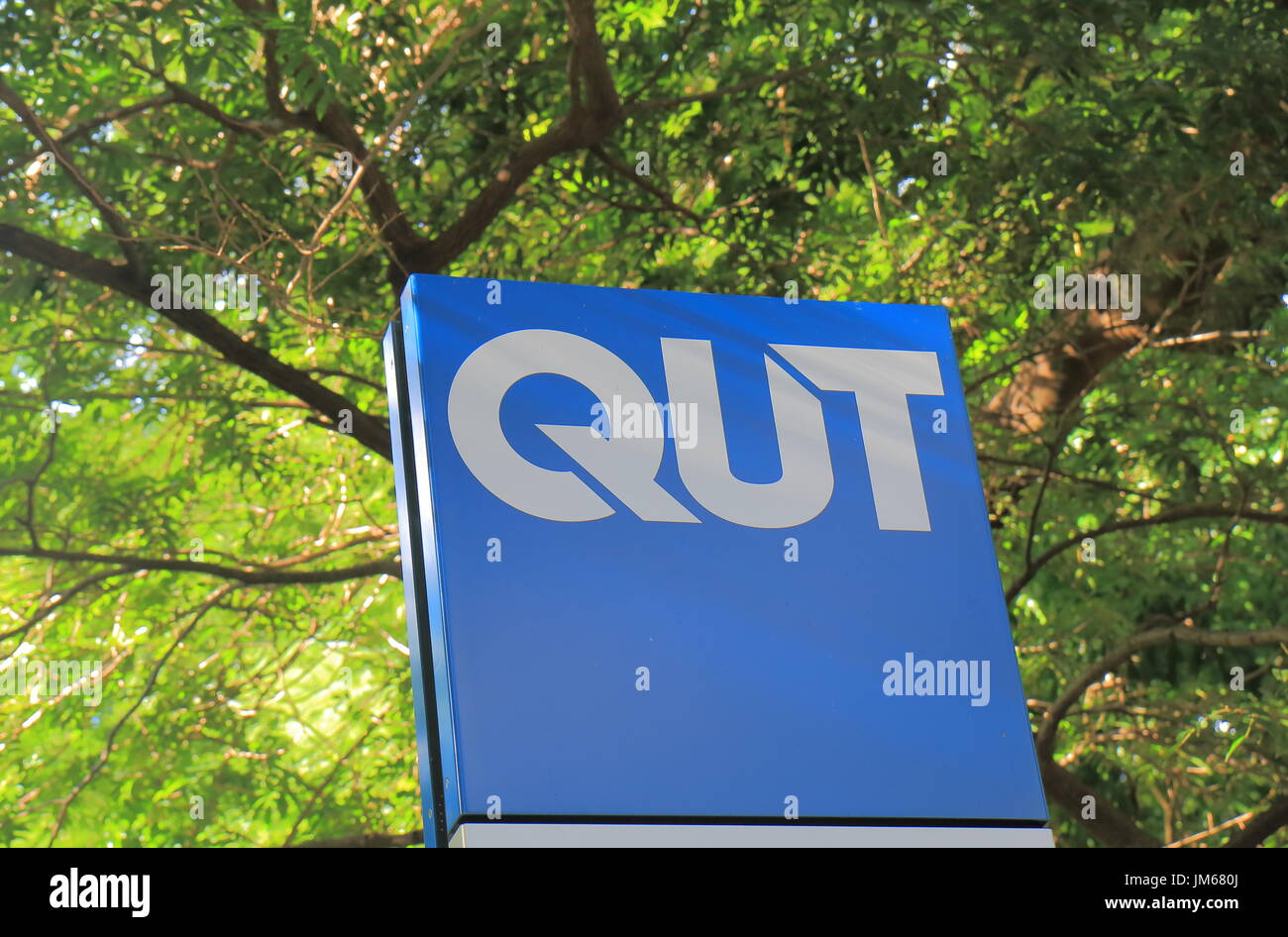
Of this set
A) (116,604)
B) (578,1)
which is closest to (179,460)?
(116,604)

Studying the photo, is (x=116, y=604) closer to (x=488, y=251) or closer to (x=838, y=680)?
(x=488, y=251)

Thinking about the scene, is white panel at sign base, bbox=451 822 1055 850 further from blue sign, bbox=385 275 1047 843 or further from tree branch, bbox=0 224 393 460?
tree branch, bbox=0 224 393 460

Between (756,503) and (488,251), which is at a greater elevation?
(488,251)

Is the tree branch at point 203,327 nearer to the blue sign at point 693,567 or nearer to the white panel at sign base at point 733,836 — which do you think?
the blue sign at point 693,567

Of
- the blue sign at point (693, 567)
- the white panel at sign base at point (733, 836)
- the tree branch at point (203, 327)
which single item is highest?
the tree branch at point (203, 327)

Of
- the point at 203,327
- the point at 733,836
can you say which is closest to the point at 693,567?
the point at 733,836

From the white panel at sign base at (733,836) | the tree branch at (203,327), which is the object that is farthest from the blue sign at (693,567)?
the tree branch at (203,327)

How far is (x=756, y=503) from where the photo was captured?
2699 millimetres

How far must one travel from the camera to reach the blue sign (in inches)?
94.0

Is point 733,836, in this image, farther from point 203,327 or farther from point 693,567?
point 203,327

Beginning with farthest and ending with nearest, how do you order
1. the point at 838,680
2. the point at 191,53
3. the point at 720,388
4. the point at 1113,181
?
the point at 1113,181 < the point at 191,53 < the point at 720,388 < the point at 838,680

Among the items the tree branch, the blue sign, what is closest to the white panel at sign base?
the blue sign

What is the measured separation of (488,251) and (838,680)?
586 cm

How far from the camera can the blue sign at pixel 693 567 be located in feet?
7.84
